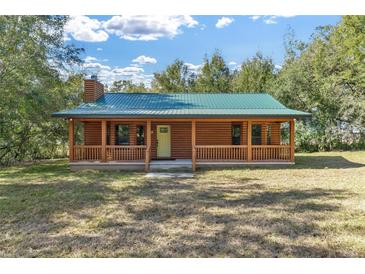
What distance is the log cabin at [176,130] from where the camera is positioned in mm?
13164

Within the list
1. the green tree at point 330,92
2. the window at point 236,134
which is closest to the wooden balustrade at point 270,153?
the window at point 236,134

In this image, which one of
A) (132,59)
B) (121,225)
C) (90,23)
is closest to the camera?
→ (121,225)

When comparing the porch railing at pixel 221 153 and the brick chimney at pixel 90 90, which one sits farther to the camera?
the brick chimney at pixel 90 90

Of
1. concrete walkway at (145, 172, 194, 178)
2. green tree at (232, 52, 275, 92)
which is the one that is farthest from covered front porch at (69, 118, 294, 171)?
green tree at (232, 52, 275, 92)

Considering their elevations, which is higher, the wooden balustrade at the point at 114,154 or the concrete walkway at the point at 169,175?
the wooden balustrade at the point at 114,154

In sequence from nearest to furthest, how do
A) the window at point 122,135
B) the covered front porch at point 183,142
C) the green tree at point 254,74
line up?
1. the covered front porch at point 183,142
2. the window at point 122,135
3. the green tree at point 254,74

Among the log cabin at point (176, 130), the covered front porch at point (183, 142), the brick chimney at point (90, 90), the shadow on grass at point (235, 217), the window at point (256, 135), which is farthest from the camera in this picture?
the window at point (256, 135)

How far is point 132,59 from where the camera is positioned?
3788 cm

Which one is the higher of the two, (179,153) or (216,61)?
(216,61)

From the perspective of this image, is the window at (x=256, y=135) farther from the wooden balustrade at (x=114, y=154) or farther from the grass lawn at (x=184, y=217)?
the wooden balustrade at (x=114, y=154)

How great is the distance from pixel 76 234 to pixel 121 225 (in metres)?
0.82
